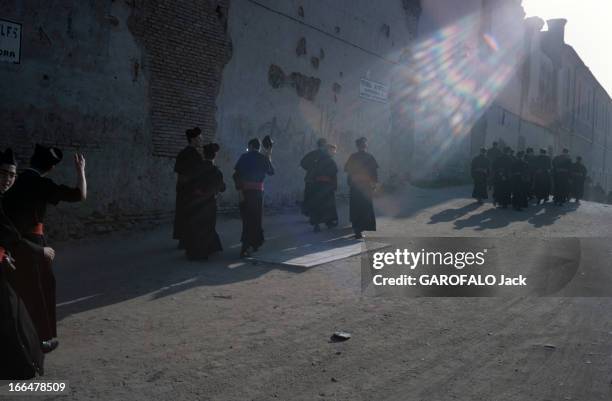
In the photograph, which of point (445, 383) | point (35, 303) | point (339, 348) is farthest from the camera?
point (339, 348)

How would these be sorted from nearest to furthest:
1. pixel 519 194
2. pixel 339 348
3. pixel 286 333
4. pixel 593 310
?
pixel 339 348, pixel 286 333, pixel 593 310, pixel 519 194

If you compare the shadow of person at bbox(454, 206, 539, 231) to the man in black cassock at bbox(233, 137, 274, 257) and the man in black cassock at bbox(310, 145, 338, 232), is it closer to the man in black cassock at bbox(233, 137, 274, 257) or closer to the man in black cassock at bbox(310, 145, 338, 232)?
the man in black cassock at bbox(310, 145, 338, 232)

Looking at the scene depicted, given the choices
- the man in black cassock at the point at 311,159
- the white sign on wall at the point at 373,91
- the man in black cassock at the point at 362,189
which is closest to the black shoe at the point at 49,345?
the man in black cassock at the point at 362,189

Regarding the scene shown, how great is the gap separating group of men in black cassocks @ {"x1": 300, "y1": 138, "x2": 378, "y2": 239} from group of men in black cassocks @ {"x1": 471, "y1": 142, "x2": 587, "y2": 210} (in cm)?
645

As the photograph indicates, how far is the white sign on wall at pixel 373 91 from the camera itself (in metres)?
15.7

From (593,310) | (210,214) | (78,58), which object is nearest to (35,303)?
(210,214)

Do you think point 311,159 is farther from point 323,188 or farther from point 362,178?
point 362,178

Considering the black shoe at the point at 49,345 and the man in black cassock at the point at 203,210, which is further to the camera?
the man in black cassock at the point at 203,210

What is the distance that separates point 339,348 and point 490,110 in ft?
75.8

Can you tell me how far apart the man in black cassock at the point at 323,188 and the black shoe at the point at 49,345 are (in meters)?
6.50

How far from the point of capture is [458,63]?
72.8 feet

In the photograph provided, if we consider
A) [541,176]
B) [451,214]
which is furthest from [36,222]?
[541,176]

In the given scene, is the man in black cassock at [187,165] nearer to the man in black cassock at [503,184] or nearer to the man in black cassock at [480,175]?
the man in black cassock at [503,184]

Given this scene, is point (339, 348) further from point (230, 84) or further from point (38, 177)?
point (230, 84)
